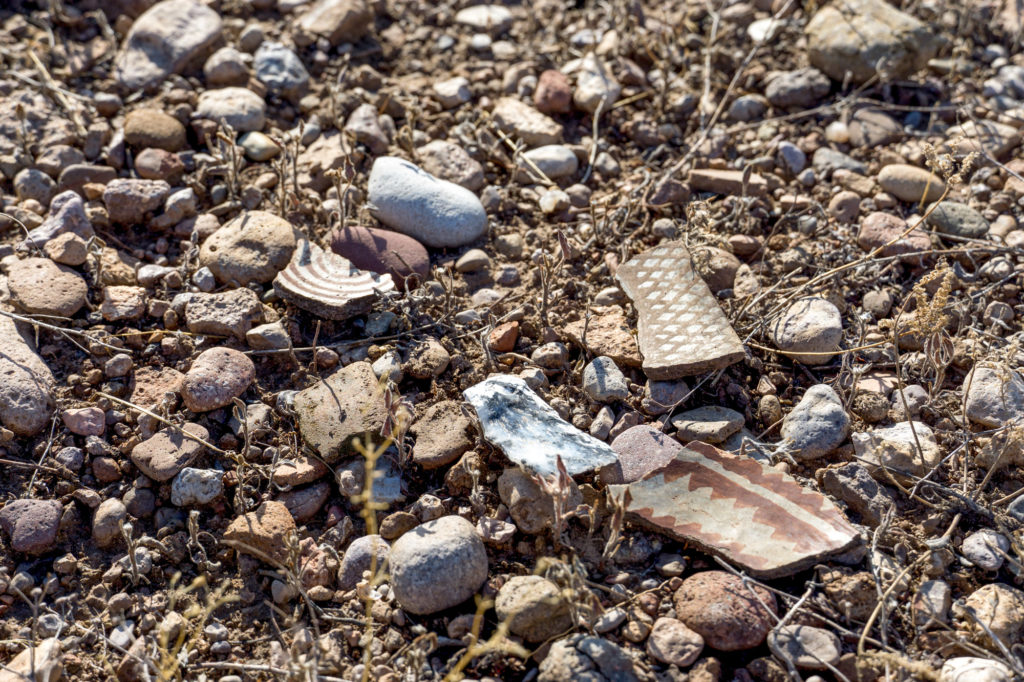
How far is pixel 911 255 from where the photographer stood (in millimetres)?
2836

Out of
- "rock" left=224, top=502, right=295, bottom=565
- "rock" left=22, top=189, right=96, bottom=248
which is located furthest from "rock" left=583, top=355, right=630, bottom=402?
"rock" left=22, top=189, right=96, bottom=248

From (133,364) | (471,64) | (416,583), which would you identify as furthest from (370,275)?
(471,64)

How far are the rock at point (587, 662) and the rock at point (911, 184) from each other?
2125 millimetres

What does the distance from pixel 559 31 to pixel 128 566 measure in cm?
294

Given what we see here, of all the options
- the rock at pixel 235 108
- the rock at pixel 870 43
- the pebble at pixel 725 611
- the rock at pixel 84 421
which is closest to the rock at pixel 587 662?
the pebble at pixel 725 611

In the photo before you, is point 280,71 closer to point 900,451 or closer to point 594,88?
point 594,88

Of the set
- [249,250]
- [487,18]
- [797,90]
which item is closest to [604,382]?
[249,250]

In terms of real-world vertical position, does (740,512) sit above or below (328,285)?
below

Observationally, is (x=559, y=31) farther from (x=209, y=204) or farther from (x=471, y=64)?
(x=209, y=204)

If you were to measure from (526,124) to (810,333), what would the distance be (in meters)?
1.48

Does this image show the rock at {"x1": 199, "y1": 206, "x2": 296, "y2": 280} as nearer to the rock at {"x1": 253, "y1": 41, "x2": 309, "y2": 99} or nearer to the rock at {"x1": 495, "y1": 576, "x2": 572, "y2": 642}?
the rock at {"x1": 253, "y1": 41, "x2": 309, "y2": 99}

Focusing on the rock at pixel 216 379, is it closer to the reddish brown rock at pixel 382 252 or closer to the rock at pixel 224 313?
the rock at pixel 224 313

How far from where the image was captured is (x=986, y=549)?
87.4 inches

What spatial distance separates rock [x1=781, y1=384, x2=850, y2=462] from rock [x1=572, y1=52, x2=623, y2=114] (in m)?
1.60
